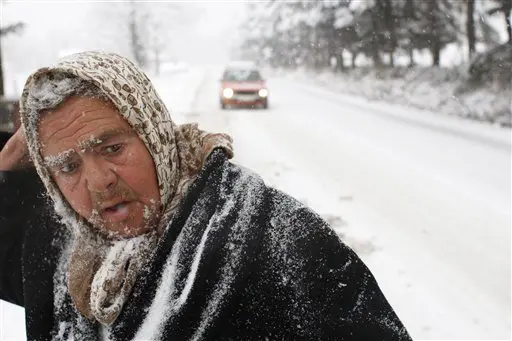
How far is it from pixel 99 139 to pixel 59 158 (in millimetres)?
143

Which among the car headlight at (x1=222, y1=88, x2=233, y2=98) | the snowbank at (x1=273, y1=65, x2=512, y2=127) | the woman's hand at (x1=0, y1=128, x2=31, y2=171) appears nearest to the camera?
the woman's hand at (x1=0, y1=128, x2=31, y2=171)

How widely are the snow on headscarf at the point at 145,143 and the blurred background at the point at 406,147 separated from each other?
6.77 feet

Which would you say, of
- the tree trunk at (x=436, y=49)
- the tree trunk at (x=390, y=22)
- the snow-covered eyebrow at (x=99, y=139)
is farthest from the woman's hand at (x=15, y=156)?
the tree trunk at (x=390, y=22)

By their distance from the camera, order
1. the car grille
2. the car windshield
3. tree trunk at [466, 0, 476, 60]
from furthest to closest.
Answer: the car windshield < the car grille < tree trunk at [466, 0, 476, 60]

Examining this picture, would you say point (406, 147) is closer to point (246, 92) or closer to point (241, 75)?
point (246, 92)

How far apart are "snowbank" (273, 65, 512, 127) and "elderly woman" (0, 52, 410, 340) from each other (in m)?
11.6

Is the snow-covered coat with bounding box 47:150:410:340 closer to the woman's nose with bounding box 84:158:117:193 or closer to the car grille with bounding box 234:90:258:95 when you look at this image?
the woman's nose with bounding box 84:158:117:193

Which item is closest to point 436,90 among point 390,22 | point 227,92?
point 390,22

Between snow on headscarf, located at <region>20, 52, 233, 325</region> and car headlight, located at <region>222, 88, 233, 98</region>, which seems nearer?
snow on headscarf, located at <region>20, 52, 233, 325</region>

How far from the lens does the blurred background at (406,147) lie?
3670 millimetres

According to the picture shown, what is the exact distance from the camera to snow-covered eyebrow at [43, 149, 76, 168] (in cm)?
132

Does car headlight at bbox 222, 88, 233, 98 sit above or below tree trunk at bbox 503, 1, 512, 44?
below

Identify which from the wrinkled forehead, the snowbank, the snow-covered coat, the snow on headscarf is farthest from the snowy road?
the wrinkled forehead

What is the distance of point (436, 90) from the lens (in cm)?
1605
